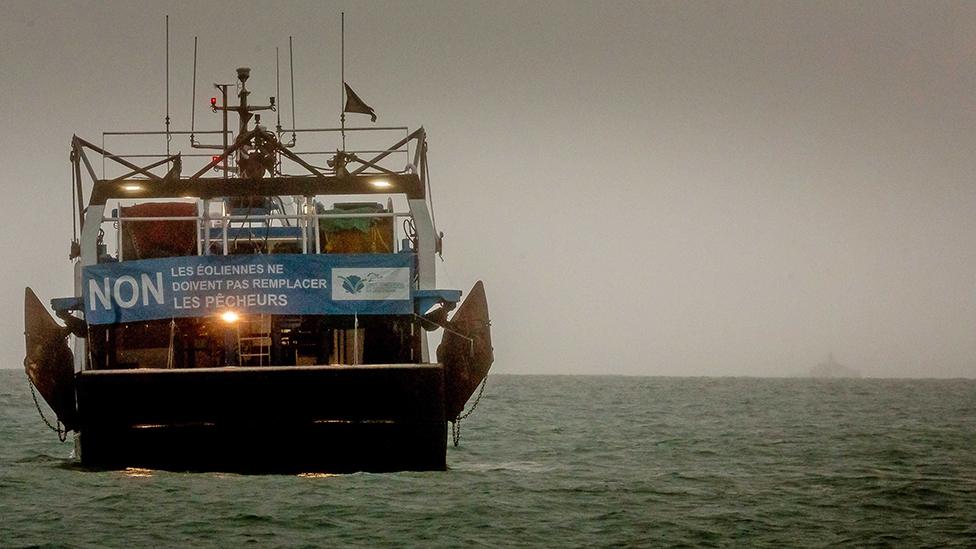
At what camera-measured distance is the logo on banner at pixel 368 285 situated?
72.4ft

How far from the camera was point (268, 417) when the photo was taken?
21203mm

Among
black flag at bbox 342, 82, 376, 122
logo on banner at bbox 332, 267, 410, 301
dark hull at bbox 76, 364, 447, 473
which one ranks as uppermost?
black flag at bbox 342, 82, 376, 122

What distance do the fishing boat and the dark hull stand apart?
0.07 ft

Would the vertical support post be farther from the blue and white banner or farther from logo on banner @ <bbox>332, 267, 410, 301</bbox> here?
logo on banner @ <bbox>332, 267, 410, 301</bbox>

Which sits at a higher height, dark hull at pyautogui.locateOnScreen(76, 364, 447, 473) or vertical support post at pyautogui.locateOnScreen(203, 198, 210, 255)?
vertical support post at pyautogui.locateOnScreen(203, 198, 210, 255)

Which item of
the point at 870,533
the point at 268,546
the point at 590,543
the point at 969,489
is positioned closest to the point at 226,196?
the point at 268,546

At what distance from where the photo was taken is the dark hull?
829 inches

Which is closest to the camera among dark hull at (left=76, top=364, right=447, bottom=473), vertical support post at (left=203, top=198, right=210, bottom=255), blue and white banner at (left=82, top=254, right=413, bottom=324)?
dark hull at (left=76, top=364, right=447, bottom=473)

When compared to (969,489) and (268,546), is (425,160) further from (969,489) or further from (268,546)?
(969,489)

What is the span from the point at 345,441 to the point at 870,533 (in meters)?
7.73

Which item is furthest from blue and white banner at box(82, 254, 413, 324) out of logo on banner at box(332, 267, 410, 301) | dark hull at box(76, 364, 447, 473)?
dark hull at box(76, 364, 447, 473)

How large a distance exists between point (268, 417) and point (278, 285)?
2.15 meters

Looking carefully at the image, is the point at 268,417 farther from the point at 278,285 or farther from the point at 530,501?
the point at 530,501

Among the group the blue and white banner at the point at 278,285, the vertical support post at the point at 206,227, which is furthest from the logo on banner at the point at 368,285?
the vertical support post at the point at 206,227
